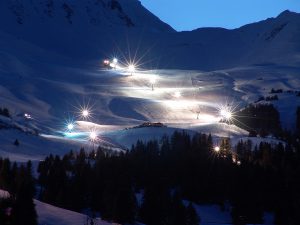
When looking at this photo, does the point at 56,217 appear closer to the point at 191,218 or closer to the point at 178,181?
the point at 191,218

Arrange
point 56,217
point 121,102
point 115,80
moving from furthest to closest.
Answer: point 115,80
point 121,102
point 56,217

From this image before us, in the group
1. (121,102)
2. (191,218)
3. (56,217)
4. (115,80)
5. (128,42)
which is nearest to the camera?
(56,217)

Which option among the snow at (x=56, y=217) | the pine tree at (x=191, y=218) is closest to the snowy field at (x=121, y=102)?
the pine tree at (x=191, y=218)

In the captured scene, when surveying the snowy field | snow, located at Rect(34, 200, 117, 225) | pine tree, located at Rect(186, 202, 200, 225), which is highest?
the snowy field

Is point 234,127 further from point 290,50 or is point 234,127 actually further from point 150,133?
point 290,50

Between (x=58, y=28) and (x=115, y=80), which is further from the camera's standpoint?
(x=58, y=28)

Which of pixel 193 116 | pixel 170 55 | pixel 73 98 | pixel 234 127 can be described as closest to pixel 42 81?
pixel 73 98

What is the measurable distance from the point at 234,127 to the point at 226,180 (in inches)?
1043

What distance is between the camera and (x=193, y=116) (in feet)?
280

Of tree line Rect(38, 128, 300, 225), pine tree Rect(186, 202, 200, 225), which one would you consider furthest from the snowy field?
pine tree Rect(186, 202, 200, 225)

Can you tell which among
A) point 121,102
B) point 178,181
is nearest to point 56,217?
point 178,181

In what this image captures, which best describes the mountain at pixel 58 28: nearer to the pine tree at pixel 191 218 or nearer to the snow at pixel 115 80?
the snow at pixel 115 80

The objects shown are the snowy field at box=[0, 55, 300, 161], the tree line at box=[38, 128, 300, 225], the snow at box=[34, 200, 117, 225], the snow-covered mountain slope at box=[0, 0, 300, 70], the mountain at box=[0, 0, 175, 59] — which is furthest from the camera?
the snow-covered mountain slope at box=[0, 0, 300, 70]

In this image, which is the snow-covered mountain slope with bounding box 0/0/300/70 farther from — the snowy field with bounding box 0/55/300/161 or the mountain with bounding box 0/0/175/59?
the snowy field with bounding box 0/55/300/161
